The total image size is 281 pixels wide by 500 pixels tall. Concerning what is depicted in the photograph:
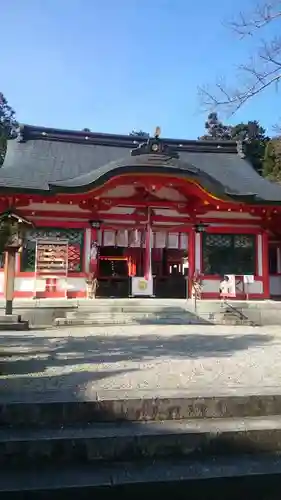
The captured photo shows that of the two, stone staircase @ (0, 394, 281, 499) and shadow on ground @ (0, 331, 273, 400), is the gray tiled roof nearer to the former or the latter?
shadow on ground @ (0, 331, 273, 400)

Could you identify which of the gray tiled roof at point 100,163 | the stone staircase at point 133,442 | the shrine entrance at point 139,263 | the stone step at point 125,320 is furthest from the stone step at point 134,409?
the gray tiled roof at point 100,163

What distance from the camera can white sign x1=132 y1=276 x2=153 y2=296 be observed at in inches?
477

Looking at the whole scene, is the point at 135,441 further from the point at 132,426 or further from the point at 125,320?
the point at 125,320

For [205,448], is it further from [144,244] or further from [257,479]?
[144,244]

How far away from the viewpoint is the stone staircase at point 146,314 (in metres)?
9.50

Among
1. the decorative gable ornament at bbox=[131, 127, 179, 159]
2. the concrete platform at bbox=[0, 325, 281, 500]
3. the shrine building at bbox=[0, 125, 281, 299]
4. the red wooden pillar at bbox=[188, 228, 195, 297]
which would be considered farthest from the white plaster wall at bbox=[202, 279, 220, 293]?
the concrete platform at bbox=[0, 325, 281, 500]

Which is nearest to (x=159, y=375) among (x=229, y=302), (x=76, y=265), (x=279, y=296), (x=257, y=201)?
(x=229, y=302)

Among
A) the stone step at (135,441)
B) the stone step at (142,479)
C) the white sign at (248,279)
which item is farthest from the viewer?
the white sign at (248,279)

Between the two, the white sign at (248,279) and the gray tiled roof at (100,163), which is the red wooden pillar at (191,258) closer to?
the white sign at (248,279)

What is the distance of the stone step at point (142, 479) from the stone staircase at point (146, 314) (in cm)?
651

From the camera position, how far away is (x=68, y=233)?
1236cm

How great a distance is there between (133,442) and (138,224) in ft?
33.7

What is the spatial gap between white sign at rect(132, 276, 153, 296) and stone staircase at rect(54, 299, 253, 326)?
3.77ft

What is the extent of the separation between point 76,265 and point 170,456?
9.61 metres
